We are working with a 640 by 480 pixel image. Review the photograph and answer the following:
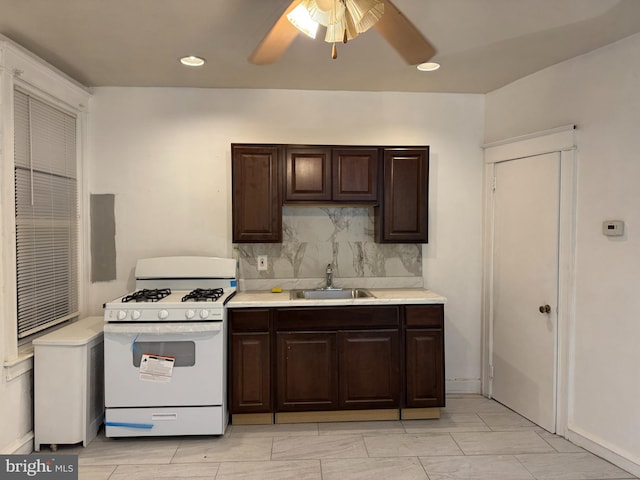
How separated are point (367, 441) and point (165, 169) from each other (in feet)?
8.69

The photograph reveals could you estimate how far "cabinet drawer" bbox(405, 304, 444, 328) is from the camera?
10.2 ft

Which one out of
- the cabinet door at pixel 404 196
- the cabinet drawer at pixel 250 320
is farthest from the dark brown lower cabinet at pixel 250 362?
the cabinet door at pixel 404 196

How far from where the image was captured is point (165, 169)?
353cm

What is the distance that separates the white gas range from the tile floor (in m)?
0.14

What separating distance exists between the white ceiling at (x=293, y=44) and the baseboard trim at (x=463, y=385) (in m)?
2.53

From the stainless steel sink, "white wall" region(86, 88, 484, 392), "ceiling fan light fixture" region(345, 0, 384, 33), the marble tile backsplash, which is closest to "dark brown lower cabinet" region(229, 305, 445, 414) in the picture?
the stainless steel sink

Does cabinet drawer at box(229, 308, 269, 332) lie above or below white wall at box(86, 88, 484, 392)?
below

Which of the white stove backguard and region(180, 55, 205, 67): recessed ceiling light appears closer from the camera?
region(180, 55, 205, 67): recessed ceiling light

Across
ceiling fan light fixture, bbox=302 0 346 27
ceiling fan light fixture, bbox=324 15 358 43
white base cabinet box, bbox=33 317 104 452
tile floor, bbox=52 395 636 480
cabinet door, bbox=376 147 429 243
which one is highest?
ceiling fan light fixture, bbox=302 0 346 27

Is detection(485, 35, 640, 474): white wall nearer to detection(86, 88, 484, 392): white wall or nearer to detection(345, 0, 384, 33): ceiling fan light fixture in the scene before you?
detection(86, 88, 484, 392): white wall

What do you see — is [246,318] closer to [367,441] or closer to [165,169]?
[367,441]

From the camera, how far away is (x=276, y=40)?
1975 mm

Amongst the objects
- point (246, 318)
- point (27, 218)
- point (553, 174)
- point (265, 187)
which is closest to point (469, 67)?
point (553, 174)

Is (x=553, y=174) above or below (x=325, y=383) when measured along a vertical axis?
above
